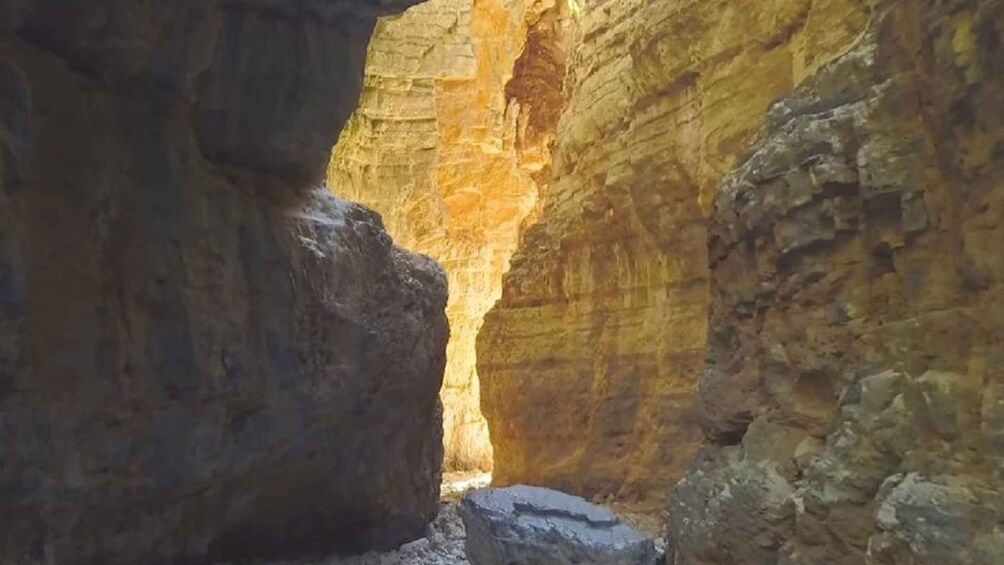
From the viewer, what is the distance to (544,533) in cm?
559

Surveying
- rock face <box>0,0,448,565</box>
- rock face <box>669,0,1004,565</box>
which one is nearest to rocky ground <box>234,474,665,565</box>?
rock face <box>0,0,448,565</box>

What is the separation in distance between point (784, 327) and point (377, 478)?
4.18 m

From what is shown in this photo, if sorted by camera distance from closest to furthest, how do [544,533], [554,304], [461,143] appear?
[544,533]
[554,304]
[461,143]

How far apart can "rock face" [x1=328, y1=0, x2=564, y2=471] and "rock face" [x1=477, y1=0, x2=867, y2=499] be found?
689 centimetres

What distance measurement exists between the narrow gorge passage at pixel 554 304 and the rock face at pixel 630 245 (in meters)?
0.05

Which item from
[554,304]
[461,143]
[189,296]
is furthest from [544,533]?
[461,143]

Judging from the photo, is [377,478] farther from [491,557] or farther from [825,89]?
[825,89]

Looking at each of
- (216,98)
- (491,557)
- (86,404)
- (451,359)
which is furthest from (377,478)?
(451,359)

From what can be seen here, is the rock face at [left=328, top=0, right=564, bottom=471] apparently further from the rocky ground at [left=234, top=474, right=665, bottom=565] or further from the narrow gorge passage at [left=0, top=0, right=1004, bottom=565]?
the rocky ground at [left=234, top=474, right=665, bottom=565]

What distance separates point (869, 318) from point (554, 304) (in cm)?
757

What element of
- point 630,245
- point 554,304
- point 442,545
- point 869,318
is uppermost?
point 630,245

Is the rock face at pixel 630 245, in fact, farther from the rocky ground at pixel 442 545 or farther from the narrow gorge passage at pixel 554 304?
the rocky ground at pixel 442 545

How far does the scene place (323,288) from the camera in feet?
19.6

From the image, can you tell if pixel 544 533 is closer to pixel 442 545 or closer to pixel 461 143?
pixel 442 545
